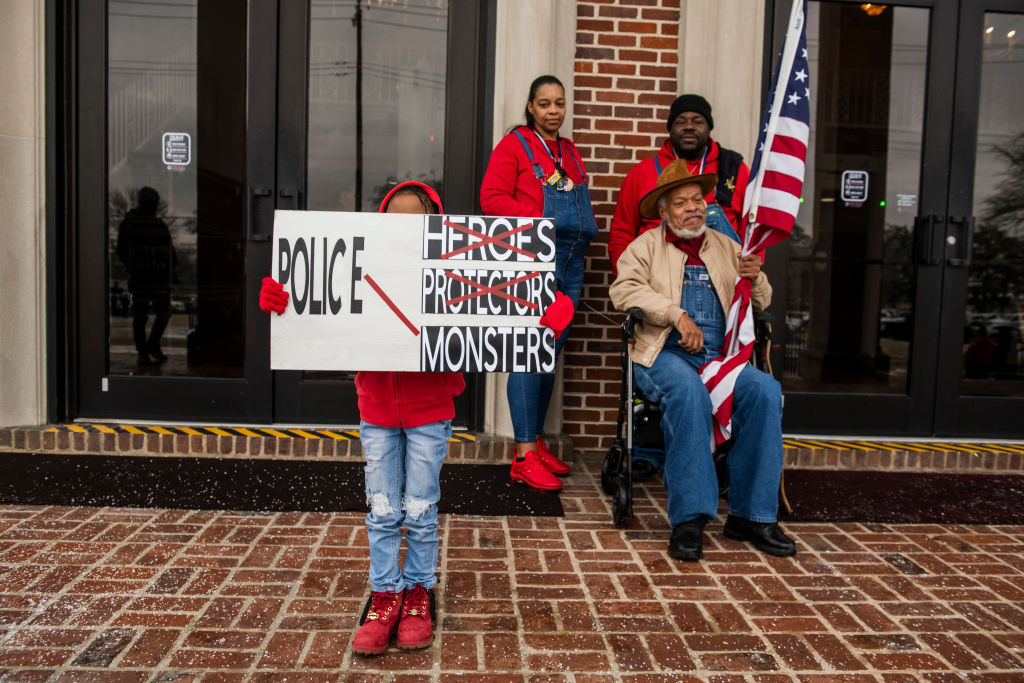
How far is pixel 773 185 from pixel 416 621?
249cm

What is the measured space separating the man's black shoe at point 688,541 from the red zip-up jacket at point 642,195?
1.50m

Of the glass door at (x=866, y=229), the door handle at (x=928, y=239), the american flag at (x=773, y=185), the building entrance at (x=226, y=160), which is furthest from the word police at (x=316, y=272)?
the door handle at (x=928, y=239)

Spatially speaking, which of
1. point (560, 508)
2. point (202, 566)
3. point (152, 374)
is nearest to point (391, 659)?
point (202, 566)

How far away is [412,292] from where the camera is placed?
2.71m

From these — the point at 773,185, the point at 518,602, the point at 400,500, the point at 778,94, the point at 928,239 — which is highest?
the point at 778,94

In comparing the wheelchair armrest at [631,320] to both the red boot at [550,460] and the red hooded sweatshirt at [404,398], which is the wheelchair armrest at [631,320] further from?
the red hooded sweatshirt at [404,398]

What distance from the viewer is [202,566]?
305 cm

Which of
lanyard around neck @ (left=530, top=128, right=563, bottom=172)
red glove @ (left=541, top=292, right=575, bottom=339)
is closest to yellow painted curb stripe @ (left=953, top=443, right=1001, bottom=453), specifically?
lanyard around neck @ (left=530, top=128, right=563, bottom=172)

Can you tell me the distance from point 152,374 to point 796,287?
4.38m

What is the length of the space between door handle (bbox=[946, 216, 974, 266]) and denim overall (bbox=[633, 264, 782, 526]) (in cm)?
240

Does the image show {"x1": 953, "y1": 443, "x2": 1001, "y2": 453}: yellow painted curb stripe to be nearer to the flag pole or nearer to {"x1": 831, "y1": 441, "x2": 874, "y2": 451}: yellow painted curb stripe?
{"x1": 831, "y1": 441, "x2": 874, "y2": 451}: yellow painted curb stripe

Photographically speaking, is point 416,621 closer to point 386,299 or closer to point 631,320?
point 386,299

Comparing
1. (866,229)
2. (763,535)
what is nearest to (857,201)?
(866,229)

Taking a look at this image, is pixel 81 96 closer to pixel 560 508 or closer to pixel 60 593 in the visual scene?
pixel 60 593
